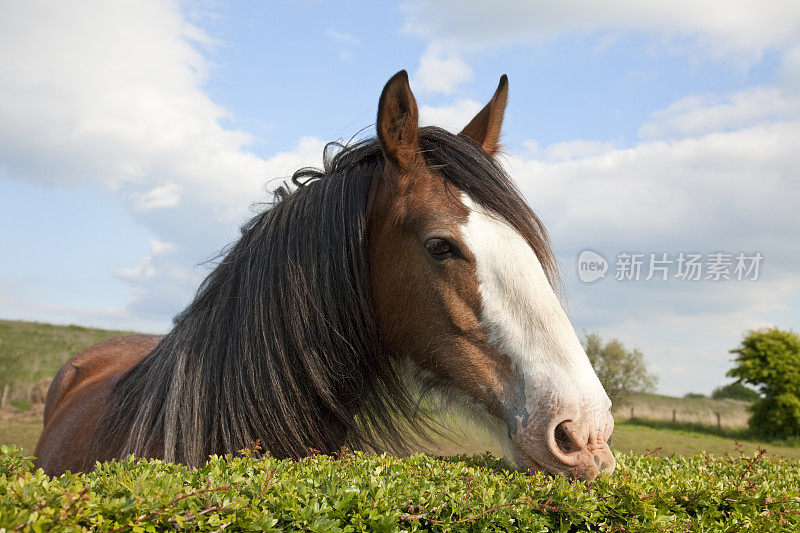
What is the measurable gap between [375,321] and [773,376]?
25.9 m

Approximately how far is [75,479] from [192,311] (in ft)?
4.61

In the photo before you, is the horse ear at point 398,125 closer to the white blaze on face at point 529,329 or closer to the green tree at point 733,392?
the white blaze on face at point 529,329

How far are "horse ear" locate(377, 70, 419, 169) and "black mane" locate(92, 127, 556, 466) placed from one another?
122 mm

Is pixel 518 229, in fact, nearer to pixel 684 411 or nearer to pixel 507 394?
pixel 507 394

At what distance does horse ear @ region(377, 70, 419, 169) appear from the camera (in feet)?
9.31

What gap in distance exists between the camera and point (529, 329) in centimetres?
249

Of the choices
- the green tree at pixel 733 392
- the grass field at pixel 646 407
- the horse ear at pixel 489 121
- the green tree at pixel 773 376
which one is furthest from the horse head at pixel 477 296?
the green tree at pixel 733 392

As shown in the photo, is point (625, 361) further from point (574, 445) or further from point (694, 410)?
point (574, 445)

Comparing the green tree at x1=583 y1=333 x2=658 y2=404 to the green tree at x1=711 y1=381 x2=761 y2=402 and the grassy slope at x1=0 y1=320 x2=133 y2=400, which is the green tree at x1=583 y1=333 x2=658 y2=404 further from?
the grassy slope at x1=0 y1=320 x2=133 y2=400

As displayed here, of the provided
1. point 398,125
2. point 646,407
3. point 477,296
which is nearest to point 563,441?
point 477,296

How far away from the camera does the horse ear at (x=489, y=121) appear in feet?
11.6

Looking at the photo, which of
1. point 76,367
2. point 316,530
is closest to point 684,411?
point 76,367

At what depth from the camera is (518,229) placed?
2758 millimetres

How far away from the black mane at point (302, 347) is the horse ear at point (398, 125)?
12 centimetres
